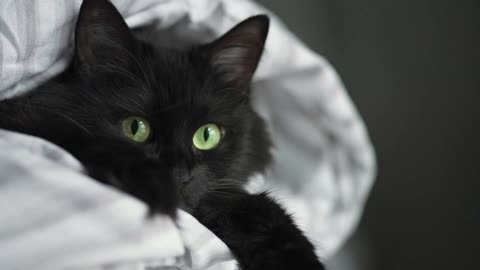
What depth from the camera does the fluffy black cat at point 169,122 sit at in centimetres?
91

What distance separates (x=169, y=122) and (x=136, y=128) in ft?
0.25

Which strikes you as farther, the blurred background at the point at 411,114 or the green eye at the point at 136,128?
the blurred background at the point at 411,114

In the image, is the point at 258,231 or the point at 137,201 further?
the point at 258,231

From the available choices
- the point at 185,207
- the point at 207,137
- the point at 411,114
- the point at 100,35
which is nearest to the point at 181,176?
the point at 185,207

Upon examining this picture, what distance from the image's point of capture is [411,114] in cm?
162

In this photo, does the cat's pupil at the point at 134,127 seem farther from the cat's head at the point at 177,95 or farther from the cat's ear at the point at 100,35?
the cat's ear at the point at 100,35

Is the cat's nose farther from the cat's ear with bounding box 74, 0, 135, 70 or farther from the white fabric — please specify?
the cat's ear with bounding box 74, 0, 135, 70

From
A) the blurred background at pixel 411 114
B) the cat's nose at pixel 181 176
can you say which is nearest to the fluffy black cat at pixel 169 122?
the cat's nose at pixel 181 176

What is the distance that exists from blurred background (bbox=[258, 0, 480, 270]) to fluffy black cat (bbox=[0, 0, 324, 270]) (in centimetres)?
70

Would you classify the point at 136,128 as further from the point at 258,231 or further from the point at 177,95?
the point at 258,231

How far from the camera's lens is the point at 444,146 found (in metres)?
1.53

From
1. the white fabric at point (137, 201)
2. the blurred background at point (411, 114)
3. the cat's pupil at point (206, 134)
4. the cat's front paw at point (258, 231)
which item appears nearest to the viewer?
the white fabric at point (137, 201)

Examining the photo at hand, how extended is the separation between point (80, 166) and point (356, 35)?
1.38m

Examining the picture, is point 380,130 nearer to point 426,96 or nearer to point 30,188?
point 426,96
